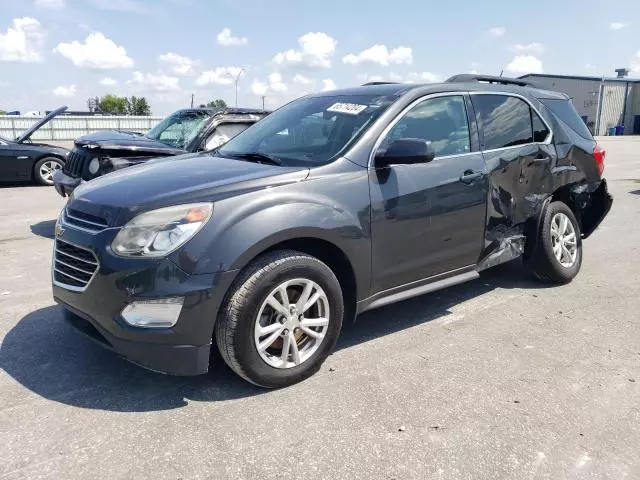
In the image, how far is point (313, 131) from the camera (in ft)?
13.1

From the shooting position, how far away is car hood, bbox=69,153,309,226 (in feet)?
9.84

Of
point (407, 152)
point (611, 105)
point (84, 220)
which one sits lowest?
point (84, 220)

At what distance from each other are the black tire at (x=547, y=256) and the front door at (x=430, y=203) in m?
0.92

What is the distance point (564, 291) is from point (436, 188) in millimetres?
2003

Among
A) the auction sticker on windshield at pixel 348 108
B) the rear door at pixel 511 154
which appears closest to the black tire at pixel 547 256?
the rear door at pixel 511 154

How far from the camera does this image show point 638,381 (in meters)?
3.32

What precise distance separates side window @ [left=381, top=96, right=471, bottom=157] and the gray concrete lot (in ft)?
4.42

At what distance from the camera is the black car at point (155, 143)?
672 centimetres

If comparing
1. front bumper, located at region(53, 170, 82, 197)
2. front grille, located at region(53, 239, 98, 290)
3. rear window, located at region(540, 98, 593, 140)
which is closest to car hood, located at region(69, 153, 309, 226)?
front grille, located at region(53, 239, 98, 290)

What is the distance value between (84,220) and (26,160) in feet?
33.7

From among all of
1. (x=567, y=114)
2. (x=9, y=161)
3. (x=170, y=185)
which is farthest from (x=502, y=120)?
(x=9, y=161)

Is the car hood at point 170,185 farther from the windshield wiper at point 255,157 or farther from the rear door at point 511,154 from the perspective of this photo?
the rear door at point 511,154

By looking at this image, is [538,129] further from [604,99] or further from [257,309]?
[604,99]

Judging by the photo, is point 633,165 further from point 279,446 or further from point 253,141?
point 279,446
